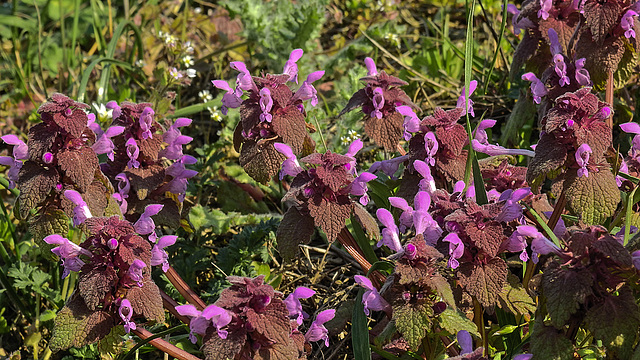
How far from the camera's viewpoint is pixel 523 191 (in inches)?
75.9

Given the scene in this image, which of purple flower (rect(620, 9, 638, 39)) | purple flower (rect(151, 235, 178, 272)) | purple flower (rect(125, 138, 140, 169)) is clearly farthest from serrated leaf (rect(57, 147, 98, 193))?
purple flower (rect(620, 9, 638, 39))

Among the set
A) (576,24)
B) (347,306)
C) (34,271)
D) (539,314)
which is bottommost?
(34,271)

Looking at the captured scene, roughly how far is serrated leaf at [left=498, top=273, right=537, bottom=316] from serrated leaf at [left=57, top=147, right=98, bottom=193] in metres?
1.39

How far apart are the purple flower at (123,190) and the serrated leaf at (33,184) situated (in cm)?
26

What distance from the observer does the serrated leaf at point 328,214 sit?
2.12 meters

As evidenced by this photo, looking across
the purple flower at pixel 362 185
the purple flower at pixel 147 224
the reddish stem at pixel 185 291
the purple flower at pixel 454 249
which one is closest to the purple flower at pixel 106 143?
the purple flower at pixel 147 224

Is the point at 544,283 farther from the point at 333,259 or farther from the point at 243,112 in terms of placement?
the point at 333,259

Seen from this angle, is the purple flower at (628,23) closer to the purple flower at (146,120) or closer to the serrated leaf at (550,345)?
the serrated leaf at (550,345)

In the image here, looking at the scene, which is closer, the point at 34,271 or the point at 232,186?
the point at 34,271

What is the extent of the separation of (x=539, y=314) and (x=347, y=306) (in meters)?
0.64

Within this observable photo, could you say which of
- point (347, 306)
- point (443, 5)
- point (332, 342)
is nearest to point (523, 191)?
point (347, 306)

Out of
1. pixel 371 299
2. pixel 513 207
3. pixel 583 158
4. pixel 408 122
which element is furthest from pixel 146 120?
pixel 583 158

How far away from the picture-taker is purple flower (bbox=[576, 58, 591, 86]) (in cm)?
218

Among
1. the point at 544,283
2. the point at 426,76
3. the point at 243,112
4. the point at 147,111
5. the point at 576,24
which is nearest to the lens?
the point at 544,283
